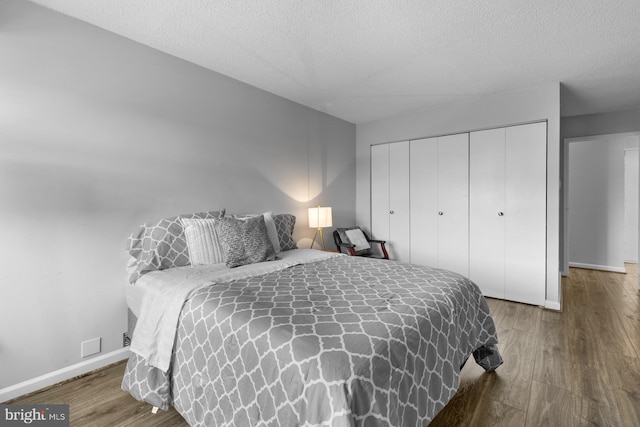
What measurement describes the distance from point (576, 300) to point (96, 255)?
508cm

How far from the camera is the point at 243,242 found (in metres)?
2.38

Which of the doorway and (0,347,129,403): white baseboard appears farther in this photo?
the doorway

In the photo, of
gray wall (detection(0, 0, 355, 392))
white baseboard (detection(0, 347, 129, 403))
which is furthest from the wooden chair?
white baseboard (detection(0, 347, 129, 403))

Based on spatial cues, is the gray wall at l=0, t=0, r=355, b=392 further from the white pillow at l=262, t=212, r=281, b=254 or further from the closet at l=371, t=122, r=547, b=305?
the closet at l=371, t=122, r=547, b=305

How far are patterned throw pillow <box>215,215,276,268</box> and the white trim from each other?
316 cm

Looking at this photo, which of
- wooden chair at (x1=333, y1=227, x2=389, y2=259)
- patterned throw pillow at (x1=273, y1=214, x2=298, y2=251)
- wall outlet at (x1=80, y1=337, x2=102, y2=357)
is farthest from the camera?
wooden chair at (x1=333, y1=227, x2=389, y2=259)

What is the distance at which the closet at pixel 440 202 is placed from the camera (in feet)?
13.1

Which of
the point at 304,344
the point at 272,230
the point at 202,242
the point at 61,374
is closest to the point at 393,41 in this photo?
the point at 272,230

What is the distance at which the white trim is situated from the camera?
10.9 feet

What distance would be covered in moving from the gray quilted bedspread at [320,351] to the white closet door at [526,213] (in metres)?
1.93

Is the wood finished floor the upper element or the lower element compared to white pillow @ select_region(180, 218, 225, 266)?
lower

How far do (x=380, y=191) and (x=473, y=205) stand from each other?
1.36 m

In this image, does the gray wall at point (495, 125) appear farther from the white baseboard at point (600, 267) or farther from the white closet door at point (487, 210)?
the white baseboard at point (600, 267)

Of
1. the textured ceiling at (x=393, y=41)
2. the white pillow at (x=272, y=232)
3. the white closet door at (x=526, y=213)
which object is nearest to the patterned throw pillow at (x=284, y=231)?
the white pillow at (x=272, y=232)
